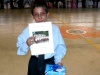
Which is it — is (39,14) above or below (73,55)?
above

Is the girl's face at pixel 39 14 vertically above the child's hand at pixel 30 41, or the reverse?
the girl's face at pixel 39 14

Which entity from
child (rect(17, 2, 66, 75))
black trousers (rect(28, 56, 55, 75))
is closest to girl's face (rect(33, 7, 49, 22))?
child (rect(17, 2, 66, 75))

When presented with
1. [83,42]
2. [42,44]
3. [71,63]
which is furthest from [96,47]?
[42,44]

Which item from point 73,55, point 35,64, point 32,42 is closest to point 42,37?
point 32,42

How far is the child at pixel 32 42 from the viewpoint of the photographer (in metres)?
2.22

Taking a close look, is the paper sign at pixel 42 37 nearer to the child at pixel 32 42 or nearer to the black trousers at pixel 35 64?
the child at pixel 32 42

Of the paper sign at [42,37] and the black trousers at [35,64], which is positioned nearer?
the paper sign at [42,37]

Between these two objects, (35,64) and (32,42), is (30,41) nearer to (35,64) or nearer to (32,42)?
(32,42)

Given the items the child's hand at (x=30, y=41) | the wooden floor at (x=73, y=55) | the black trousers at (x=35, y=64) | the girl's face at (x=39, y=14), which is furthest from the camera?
the wooden floor at (x=73, y=55)

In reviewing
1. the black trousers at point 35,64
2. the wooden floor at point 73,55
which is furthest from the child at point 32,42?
the wooden floor at point 73,55

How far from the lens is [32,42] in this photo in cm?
213

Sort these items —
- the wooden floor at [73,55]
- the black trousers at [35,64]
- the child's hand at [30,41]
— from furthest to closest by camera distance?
1. the wooden floor at [73,55]
2. the black trousers at [35,64]
3. the child's hand at [30,41]

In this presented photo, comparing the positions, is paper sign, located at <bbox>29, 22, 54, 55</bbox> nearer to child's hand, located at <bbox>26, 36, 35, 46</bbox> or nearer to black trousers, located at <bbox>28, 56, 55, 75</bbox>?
child's hand, located at <bbox>26, 36, 35, 46</bbox>

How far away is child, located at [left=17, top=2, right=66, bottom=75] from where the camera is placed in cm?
222
